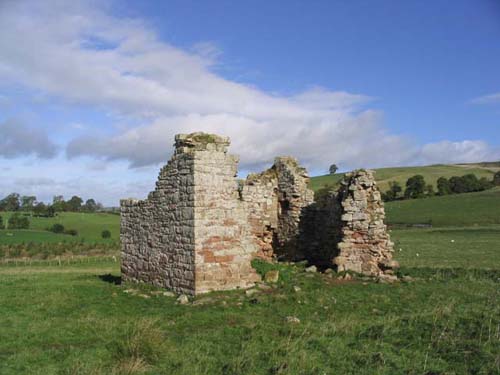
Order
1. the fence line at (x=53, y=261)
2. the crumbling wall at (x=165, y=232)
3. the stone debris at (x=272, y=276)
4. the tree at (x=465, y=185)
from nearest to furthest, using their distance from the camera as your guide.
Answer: the crumbling wall at (x=165, y=232) → the stone debris at (x=272, y=276) → the fence line at (x=53, y=261) → the tree at (x=465, y=185)

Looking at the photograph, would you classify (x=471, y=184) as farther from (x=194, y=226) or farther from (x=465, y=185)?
(x=194, y=226)

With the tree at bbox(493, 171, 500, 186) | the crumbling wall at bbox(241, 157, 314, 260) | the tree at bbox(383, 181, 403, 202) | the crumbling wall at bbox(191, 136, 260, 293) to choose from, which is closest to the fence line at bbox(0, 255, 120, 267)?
the crumbling wall at bbox(241, 157, 314, 260)

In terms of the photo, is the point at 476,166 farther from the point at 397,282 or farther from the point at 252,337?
the point at 252,337

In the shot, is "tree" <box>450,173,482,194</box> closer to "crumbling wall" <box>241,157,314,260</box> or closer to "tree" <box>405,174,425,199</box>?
"tree" <box>405,174,425,199</box>

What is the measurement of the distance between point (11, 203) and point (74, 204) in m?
11.6

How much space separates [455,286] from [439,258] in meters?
10.4

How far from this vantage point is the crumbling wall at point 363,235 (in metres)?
15.6

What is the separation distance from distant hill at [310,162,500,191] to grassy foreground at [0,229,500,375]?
69.2m

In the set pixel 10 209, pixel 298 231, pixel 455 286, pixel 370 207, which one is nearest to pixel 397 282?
pixel 455 286

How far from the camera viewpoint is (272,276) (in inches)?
560

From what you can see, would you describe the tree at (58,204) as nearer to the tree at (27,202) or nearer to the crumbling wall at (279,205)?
the tree at (27,202)

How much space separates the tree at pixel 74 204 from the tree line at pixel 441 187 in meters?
58.5

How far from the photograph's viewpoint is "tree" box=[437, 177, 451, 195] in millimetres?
75500

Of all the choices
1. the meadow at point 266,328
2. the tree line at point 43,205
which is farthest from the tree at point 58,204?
the meadow at point 266,328
